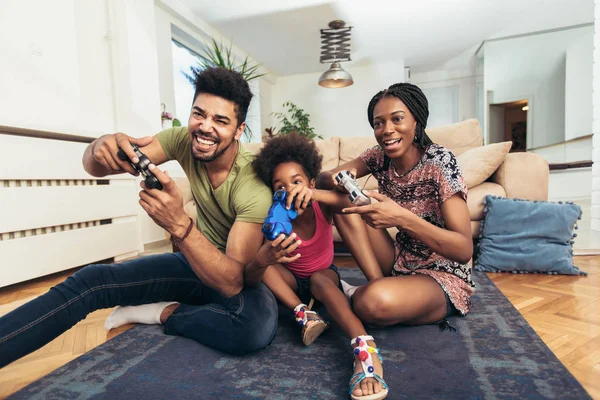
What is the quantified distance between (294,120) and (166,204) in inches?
233

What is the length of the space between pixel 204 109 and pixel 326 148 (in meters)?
1.98

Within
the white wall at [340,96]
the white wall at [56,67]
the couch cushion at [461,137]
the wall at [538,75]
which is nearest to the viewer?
the white wall at [56,67]

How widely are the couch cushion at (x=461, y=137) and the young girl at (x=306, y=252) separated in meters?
1.64

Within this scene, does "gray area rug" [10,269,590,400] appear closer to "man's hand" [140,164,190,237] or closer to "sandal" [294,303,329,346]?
"sandal" [294,303,329,346]

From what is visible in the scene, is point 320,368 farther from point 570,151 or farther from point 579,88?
point 579,88

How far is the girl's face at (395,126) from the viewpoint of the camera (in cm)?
115

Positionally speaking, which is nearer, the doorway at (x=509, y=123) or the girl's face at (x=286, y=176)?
the girl's face at (x=286, y=176)

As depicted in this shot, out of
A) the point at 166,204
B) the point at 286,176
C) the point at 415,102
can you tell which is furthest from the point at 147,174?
the point at 415,102

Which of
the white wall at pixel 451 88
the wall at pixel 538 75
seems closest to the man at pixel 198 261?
the wall at pixel 538 75

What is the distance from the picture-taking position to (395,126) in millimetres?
1153

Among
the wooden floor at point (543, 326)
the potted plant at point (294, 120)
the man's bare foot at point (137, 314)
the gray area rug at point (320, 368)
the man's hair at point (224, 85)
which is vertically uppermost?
the potted plant at point (294, 120)

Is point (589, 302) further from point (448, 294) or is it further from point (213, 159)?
point (213, 159)

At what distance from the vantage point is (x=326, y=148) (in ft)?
9.86

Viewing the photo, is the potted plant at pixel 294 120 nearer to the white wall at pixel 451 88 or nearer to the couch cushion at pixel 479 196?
the white wall at pixel 451 88
